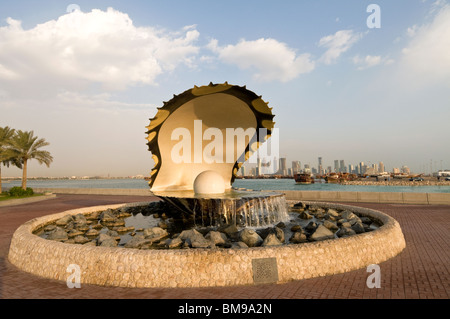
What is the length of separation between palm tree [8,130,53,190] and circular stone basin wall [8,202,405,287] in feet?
119

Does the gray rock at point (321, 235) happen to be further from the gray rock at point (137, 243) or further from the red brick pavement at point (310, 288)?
the gray rock at point (137, 243)

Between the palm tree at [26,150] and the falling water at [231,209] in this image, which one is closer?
the falling water at [231,209]

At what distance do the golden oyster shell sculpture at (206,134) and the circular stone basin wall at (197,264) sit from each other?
688 centimetres

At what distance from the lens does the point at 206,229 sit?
424 inches

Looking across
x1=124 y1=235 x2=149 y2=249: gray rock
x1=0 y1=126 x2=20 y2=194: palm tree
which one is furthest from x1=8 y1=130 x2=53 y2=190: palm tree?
x1=124 y1=235 x2=149 y2=249: gray rock

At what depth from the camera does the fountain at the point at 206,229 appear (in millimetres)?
6020

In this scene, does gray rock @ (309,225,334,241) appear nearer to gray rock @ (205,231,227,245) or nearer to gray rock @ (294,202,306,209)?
gray rock @ (205,231,227,245)

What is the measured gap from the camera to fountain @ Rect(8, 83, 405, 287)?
6.02 m

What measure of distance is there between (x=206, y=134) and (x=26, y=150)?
3342 centimetres

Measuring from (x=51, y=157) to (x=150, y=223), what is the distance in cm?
3362

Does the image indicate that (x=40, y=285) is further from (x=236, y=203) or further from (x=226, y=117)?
(x=226, y=117)

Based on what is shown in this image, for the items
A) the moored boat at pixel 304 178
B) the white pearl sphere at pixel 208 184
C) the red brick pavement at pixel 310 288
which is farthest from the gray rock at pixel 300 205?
the moored boat at pixel 304 178

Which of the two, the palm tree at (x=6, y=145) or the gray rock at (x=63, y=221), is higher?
the palm tree at (x=6, y=145)

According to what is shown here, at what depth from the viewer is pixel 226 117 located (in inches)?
579
